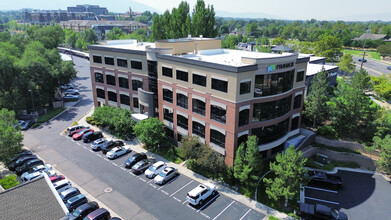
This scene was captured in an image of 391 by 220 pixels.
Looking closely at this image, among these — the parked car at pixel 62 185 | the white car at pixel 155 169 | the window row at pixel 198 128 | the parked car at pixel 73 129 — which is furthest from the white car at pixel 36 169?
the window row at pixel 198 128

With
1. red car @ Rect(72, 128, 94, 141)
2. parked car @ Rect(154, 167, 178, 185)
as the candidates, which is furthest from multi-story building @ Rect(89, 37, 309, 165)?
red car @ Rect(72, 128, 94, 141)

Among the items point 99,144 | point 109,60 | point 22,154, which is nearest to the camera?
point 22,154

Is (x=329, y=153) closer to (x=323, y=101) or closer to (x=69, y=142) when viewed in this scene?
(x=323, y=101)

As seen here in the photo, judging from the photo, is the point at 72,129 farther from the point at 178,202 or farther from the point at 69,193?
the point at 178,202

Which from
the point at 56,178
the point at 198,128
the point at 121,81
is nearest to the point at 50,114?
the point at 121,81

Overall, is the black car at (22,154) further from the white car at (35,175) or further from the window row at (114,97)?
the window row at (114,97)

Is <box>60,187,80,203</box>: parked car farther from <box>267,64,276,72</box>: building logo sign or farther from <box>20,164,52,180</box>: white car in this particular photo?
<box>267,64,276,72</box>: building logo sign
